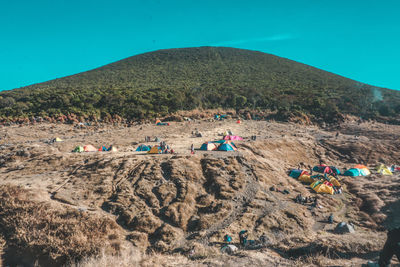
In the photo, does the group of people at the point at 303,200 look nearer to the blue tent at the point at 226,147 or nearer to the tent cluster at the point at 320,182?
the tent cluster at the point at 320,182

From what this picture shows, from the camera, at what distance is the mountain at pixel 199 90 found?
44.0m

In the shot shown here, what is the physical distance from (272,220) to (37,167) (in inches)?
676

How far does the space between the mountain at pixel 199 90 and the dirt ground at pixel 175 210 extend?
878 inches

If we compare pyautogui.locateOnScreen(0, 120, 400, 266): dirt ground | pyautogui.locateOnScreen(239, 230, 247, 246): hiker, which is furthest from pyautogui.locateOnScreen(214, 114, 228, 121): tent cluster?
pyautogui.locateOnScreen(239, 230, 247, 246): hiker

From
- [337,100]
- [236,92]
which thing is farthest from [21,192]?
[337,100]

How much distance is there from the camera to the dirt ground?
9.05 metres

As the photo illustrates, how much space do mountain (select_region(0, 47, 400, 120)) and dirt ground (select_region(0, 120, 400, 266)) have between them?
22.3m

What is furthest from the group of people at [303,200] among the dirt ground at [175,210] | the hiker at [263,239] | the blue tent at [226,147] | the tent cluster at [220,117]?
the tent cluster at [220,117]

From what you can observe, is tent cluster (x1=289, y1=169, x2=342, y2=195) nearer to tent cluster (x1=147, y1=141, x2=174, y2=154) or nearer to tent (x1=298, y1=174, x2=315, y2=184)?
tent (x1=298, y1=174, x2=315, y2=184)

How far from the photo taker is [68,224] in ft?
36.5

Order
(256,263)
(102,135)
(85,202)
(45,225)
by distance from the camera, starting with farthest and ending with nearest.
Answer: (102,135) < (85,202) < (45,225) < (256,263)

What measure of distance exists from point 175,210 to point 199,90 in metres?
48.9

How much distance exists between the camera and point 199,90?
198ft

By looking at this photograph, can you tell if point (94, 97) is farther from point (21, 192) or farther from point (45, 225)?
point (45, 225)
